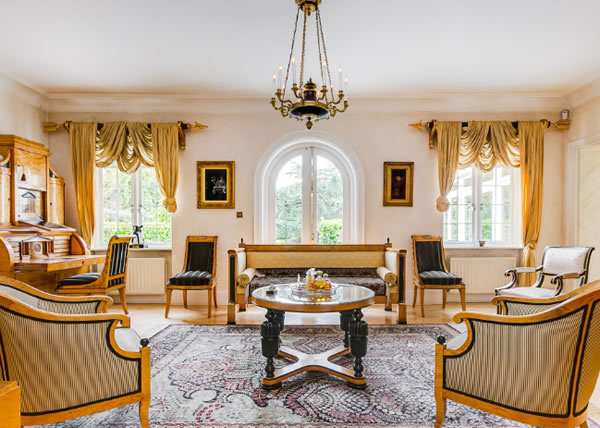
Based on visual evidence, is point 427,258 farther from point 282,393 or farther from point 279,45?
point 279,45

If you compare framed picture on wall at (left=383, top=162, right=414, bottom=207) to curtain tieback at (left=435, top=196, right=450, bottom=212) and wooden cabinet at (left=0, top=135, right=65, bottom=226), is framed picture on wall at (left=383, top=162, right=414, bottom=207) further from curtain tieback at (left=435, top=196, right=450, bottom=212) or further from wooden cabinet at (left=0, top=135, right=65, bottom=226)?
wooden cabinet at (left=0, top=135, right=65, bottom=226)

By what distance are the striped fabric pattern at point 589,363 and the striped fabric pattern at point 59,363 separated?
2.19 m

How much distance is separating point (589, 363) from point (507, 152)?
4.21m

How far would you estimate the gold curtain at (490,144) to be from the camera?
5.09 m

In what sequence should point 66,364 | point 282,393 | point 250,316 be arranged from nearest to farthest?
point 66,364
point 282,393
point 250,316

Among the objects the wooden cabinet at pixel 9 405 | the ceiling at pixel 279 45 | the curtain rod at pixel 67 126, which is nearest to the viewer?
the wooden cabinet at pixel 9 405

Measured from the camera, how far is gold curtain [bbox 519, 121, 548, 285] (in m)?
5.09

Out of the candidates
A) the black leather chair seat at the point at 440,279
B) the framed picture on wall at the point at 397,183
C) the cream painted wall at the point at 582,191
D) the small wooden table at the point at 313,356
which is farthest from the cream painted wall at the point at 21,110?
the cream painted wall at the point at 582,191

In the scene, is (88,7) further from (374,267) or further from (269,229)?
(374,267)

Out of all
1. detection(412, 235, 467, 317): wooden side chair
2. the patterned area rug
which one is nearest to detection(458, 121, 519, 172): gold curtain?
detection(412, 235, 467, 317): wooden side chair

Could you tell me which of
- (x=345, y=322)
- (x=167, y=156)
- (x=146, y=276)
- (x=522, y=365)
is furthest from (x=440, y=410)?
(x=167, y=156)

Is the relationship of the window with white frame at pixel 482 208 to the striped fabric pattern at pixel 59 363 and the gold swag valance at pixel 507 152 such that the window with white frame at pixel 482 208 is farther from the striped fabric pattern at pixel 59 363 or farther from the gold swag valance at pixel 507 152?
the striped fabric pattern at pixel 59 363

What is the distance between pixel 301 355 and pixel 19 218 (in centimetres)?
368

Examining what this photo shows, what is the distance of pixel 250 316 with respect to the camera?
14.9 feet
